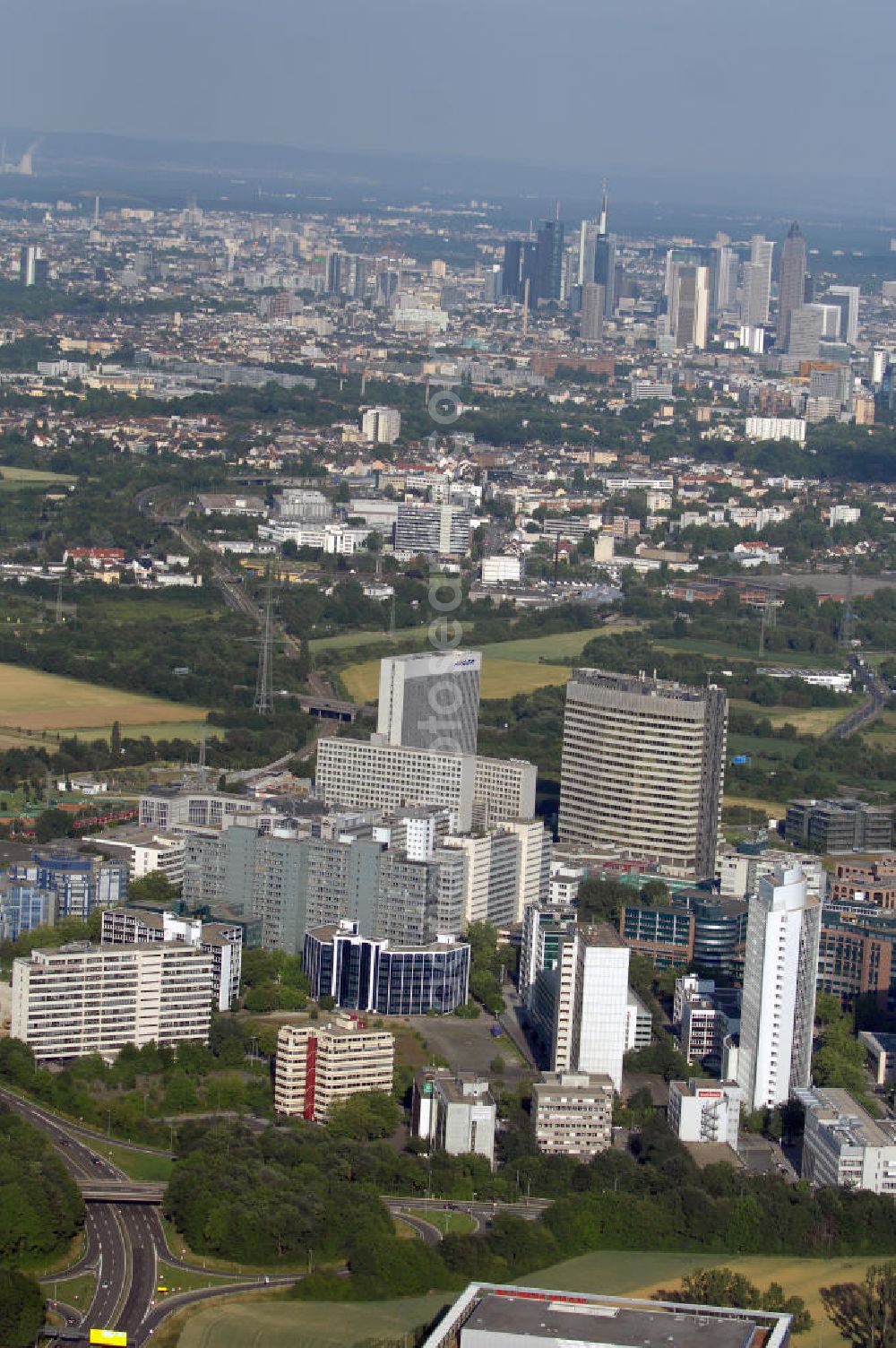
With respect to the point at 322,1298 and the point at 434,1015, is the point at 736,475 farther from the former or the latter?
the point at 322,1298

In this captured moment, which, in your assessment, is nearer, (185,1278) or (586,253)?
(185,1278)

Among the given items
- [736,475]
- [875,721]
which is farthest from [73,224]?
[875,721]

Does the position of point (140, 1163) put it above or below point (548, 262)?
below

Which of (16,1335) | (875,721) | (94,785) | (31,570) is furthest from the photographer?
(31,570)

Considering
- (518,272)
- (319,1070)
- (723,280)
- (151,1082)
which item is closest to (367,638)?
(151,1082)

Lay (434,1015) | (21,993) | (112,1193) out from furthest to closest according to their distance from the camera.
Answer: (434,1015) → (21,993) → (112,1193)

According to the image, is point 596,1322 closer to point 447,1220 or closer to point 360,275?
point 447,1220
